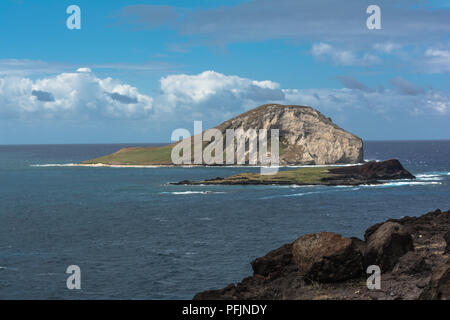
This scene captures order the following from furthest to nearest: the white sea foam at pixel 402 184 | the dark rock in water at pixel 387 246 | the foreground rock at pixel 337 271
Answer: the white sea foam at pixel 402 184
the dark rock in water at pixel 387 246
the foreground rock at pixel 337 271

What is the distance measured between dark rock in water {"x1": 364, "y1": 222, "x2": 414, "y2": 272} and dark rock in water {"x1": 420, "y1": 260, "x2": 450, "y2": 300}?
22.8ft

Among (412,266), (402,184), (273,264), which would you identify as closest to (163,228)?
(273,264)

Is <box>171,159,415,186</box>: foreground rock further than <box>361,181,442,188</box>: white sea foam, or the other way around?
<box>171,159,415,186</box>: foreground rock

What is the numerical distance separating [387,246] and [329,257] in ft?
14.3

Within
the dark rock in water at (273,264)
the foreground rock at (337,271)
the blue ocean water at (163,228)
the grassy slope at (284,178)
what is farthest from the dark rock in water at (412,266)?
the grassy slope at (284,178)

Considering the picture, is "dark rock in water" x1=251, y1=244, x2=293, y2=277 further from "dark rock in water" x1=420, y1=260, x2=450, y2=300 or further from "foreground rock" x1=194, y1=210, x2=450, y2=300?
"dark rock in water" x1=420, y1=260, x2=450, y2=300

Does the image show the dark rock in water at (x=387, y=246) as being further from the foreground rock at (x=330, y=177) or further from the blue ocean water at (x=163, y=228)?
the foreground rock at (x=330, y=177)

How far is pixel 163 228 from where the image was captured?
2719 inches

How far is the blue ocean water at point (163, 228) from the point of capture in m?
41.6

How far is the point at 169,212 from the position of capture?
86062 mm

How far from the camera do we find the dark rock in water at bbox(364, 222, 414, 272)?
2939 cm

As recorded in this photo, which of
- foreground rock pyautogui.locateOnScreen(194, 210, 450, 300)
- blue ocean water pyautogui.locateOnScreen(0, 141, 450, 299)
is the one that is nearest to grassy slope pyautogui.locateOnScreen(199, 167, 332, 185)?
blue ocean water pyautogui.locateOnScreen(0, 141, 450, 299)

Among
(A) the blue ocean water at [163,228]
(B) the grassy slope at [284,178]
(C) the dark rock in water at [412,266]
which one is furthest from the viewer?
(B) the grassy slope at [284,178]

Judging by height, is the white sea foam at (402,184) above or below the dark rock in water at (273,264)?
below
